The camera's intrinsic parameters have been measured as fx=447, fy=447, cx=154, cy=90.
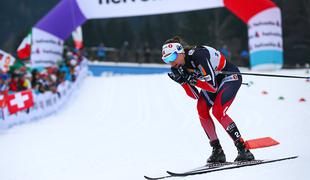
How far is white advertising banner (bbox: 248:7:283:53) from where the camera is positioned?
17.5 m

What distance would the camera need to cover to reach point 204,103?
580 centimetres

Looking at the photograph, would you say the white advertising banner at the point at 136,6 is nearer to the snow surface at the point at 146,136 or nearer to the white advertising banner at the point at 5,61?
the snow surface at the point at 146,136

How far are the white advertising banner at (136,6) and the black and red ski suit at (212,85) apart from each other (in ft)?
42.1

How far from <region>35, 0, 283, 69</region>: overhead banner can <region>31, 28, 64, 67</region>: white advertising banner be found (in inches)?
9.1

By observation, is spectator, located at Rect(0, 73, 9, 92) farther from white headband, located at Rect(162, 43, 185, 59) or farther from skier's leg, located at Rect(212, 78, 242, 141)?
skier's leg, located at Rect(212, 78, 242, 141)

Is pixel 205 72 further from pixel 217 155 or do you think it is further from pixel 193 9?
pixel 193 9

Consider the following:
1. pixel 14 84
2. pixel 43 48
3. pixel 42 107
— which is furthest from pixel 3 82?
pixel 43 48

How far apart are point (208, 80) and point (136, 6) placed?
45.2ft

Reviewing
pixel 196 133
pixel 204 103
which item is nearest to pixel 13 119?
pixel 196 133

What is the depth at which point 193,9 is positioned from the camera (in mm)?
18594

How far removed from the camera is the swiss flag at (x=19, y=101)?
1276cm

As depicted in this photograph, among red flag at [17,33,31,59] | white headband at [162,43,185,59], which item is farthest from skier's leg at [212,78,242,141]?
red flag at [17,33,31,59]

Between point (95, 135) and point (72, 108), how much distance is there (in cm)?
546

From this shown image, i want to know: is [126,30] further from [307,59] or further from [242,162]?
[242,162]
